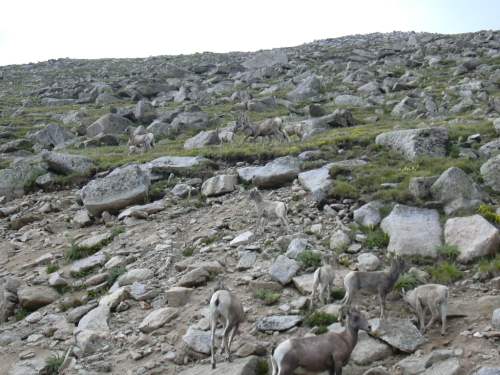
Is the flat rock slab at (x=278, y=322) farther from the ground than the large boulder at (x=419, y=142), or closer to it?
closer to it

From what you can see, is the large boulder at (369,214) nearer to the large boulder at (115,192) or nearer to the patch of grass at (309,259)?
the patch of grass at (309,259)

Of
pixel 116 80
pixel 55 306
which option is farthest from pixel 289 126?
pixel 116 80

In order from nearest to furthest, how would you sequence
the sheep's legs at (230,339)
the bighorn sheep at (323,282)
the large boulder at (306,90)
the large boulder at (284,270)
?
the sheep's legs at (230,339) < the bighorn sheep at (323,282) < the large boulder at (284,270) < the large boulder at (306,90)

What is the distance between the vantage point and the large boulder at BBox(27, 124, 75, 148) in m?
34.2

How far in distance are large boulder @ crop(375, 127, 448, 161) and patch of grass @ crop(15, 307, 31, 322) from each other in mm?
13380

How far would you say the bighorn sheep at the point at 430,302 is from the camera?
1033 cm

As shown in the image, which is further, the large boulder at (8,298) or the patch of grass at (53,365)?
the large boulder at (8,298)

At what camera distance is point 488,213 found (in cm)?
1413

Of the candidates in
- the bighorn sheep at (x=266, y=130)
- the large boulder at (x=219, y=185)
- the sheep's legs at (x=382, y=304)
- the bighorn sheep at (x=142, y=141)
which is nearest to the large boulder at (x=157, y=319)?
the sheep's legs at (x=382, y=304)

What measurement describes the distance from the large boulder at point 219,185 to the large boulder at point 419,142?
6290 millimetres

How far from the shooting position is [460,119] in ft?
85.0

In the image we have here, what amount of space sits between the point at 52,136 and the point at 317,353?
30027 millimetres

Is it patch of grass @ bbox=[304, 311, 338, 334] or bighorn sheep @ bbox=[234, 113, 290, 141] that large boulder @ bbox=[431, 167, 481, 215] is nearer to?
patch of grass @ bbox=[304, 311, 338, 334]

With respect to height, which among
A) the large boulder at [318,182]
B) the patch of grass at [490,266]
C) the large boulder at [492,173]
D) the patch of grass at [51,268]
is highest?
the large boulder at [492,173]
